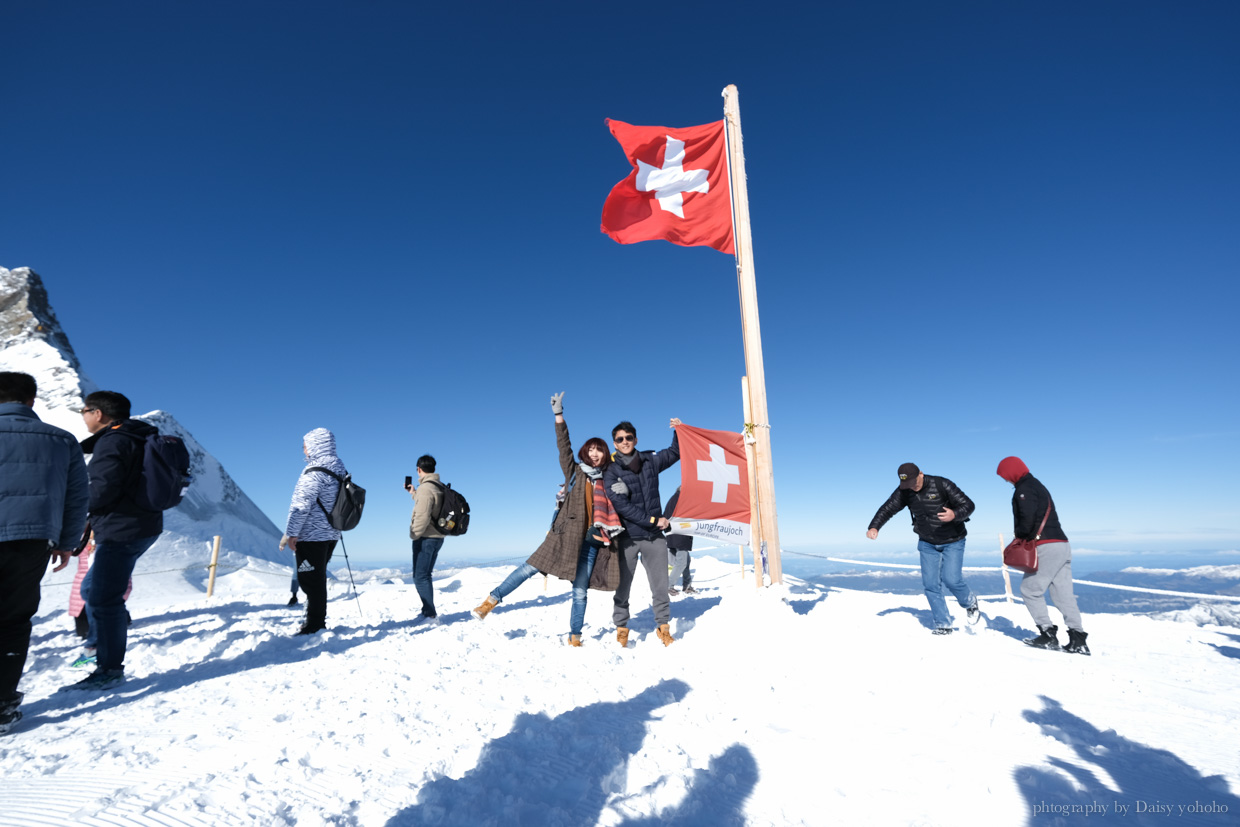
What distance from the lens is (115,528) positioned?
3.53 metres

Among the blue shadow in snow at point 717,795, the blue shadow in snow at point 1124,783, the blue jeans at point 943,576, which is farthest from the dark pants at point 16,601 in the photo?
the blue jeans at point 943,576

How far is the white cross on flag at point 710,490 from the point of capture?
734 centimetres

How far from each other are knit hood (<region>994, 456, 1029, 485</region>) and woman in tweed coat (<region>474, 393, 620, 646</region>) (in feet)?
12.5

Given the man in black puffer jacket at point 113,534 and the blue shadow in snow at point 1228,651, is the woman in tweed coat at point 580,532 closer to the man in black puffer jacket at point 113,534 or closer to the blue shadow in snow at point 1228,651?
the man in black puffer jacket at point 113,534

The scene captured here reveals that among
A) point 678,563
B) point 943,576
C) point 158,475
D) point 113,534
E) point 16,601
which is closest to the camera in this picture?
point 16,601

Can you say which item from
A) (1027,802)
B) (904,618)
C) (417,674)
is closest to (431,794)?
(417,674)

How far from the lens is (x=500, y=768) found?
210 centimetres

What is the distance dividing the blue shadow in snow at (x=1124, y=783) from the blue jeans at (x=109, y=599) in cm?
480

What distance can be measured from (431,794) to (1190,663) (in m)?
5.95

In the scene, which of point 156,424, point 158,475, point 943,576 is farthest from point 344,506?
point 156,424

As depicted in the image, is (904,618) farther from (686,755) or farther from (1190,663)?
(686,755)

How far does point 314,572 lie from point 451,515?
5.22ft

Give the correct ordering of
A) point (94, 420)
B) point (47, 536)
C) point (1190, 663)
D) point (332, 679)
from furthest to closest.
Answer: point (1190, 663) < point (94, 420) < point (332, 679) < point (47, 536)

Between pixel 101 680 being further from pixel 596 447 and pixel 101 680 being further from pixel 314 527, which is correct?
→ pixel 596 447
